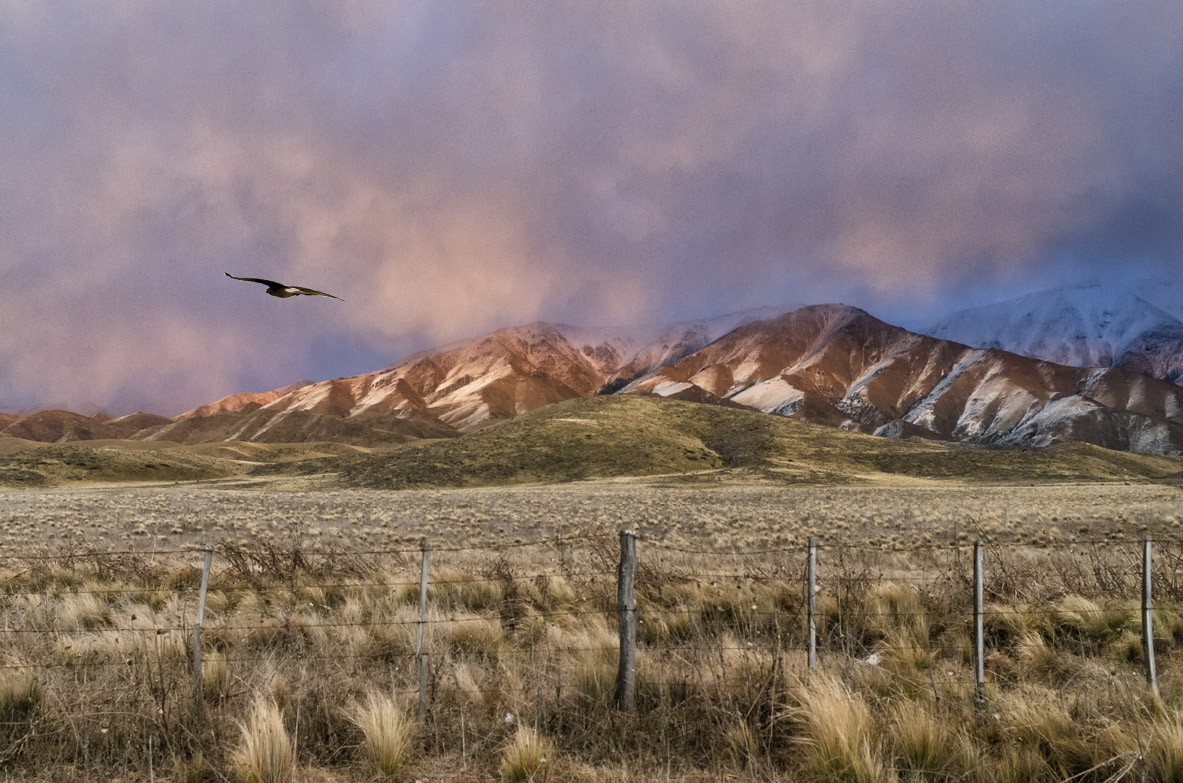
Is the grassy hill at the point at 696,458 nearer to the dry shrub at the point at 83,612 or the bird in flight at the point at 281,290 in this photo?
the dry shrub at the point at 83,612

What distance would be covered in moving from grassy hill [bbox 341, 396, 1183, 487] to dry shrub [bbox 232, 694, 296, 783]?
7146 cm

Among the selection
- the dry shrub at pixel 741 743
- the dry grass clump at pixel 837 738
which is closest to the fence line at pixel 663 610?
the dry grass clump at pixel 837 738

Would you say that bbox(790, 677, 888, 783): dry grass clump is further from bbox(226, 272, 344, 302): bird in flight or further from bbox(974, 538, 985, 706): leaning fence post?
bbox(226, 272, 344, 302): bird in flight

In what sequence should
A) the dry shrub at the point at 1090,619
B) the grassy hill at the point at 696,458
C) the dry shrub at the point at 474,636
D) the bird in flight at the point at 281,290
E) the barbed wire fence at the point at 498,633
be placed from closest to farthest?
the bird in flight at the point at 281,290 → the barbed wire fence at the point at 498,633 → the dry shrub at the point at 474,636 → the dry shrub at the point at 1090,619 → the grassy hill at the point at 696,458

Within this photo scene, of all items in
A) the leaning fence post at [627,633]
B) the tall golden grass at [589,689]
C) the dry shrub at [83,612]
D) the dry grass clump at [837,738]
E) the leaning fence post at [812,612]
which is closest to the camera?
the dry grass clump at [837,738]

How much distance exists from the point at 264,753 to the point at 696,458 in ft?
325

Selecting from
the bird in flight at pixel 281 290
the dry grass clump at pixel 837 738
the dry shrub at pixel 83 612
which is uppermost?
the bird in flight at pixel 281 290

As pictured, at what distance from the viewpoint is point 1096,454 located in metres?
105

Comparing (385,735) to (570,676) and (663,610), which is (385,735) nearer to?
(570,676)

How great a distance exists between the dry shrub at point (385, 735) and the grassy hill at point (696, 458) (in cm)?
7083

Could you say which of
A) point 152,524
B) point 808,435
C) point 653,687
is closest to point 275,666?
point 653,687

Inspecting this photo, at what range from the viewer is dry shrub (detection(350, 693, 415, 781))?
17.4 ft

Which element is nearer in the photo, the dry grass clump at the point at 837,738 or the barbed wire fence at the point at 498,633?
the dry grass clump at the point at 837,738

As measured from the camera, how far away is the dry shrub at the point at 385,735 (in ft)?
17.4
